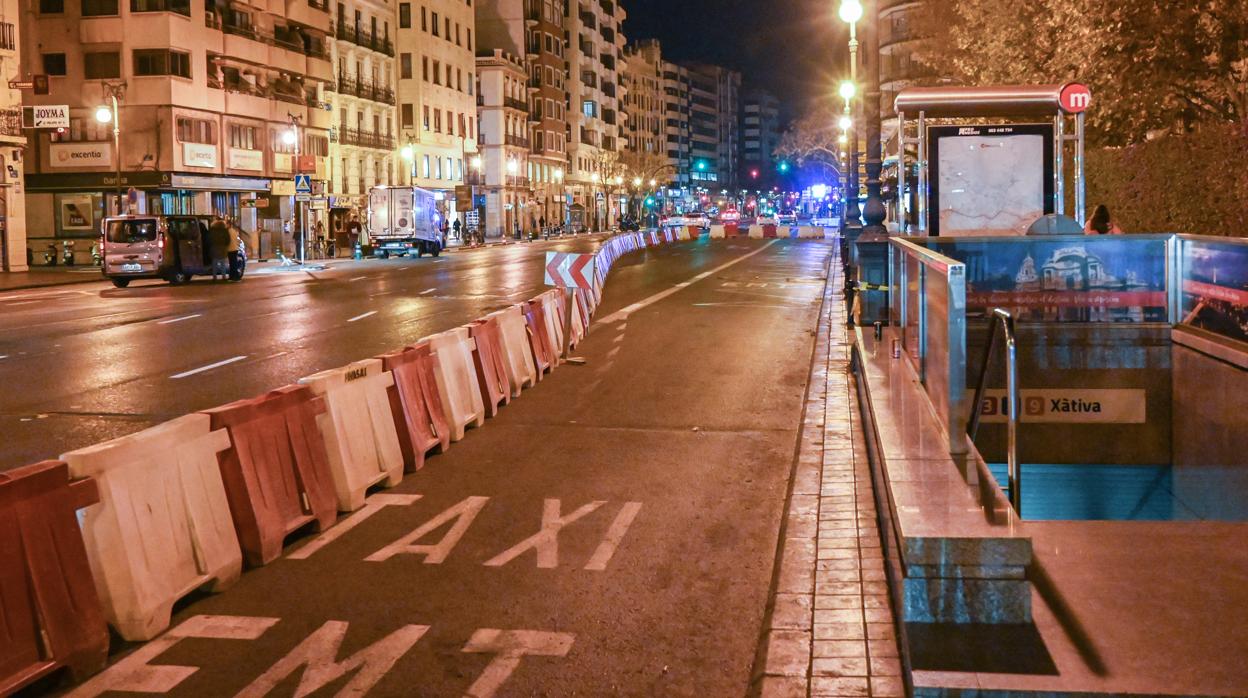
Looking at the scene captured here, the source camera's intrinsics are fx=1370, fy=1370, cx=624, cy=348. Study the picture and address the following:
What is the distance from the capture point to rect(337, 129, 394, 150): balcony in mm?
72438

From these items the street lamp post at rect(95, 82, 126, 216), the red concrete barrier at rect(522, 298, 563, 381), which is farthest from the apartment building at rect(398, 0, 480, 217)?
the red concrete barrier at rect(522, 298, 563, 381)

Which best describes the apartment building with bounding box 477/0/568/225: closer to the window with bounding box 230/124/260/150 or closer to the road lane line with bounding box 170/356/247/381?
→ the window with bounding box 230/124/260/150

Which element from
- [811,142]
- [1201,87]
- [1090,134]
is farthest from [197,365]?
[811,142]

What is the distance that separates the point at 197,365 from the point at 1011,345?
11511mm

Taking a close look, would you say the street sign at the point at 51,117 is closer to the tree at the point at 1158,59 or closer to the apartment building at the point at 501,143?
the tree at the point at 1158,59

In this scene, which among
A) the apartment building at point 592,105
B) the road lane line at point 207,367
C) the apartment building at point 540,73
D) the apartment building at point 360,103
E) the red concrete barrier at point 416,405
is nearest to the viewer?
the red concrete barrier at point 416,405

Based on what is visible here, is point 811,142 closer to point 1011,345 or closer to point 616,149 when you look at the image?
point 616,149

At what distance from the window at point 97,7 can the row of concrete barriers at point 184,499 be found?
1898 inches

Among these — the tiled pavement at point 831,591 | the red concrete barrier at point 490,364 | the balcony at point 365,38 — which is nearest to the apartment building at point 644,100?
the balcony at point 365,38

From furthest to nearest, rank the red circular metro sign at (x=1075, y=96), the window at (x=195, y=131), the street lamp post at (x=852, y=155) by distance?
the window at (x=195, y=131) < the street lamp post at (x=852, y=155) < the red circular metro sign at (x=1075, y=96)

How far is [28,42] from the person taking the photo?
5334 cm

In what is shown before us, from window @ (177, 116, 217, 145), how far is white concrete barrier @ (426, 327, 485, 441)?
45.4m

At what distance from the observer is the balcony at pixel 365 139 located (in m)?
72.4

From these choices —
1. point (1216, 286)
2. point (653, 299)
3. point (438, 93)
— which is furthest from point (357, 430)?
point (438, 93)
